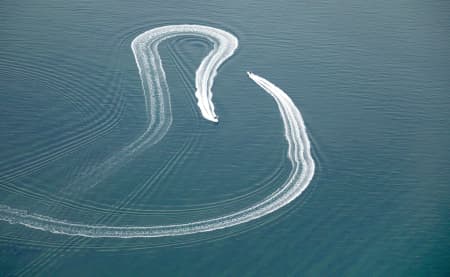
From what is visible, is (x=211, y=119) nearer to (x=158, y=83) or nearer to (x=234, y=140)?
(x=234, y=140)

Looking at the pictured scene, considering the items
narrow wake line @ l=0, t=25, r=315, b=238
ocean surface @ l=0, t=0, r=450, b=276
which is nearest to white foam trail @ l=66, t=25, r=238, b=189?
narrow wake line @ l=0, t=25, r=315, b=238

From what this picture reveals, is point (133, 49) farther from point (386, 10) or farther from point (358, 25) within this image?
point (386, 10)

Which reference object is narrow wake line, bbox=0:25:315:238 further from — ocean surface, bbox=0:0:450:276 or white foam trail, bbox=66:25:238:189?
ocean surface, bbox=0:0:450:276

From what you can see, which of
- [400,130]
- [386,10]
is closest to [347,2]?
[386,10]

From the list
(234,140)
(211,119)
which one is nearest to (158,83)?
(211,119)

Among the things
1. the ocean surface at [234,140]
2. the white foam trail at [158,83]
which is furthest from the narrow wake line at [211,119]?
the ocean surface at [234,140]
